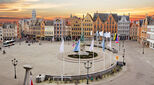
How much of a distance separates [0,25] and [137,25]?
81.0 m

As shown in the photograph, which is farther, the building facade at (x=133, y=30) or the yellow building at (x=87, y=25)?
the yellow building at (x=87, y=25)

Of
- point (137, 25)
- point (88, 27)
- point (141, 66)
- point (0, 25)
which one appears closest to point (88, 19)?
point (88, 27)

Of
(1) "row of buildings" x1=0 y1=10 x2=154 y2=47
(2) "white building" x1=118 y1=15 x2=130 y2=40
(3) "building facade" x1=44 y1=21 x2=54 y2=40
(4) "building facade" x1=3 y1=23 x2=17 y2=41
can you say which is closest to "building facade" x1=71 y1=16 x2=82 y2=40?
(1) "row of buildings" x1=0 y1=10 x2=154 y2=47

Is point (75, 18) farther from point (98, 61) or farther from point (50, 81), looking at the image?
point (50, 81)

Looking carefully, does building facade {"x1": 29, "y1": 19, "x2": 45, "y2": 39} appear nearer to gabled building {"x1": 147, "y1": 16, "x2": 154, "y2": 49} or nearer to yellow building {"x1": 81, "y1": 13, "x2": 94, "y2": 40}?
yellow building {"x1": 81, "y1": 13, "x2": 94, "y2": 40}

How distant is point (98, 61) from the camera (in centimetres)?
3731

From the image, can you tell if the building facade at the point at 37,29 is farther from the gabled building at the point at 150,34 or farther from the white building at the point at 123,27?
the gabled building at the point at 150,34

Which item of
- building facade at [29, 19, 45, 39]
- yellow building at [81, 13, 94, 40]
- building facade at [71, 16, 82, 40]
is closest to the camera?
yellow building at [81, 13, 94, 40]

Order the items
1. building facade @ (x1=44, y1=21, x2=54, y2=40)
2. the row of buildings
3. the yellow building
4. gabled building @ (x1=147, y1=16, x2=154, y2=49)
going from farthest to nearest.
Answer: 1. the yellow building
2. building facade @ (x1=44, y1=21, x2=54, y2=40)
3. the row of buildings
4. gabled building @ (x1=147, y1=16, x2=154, y2=49)

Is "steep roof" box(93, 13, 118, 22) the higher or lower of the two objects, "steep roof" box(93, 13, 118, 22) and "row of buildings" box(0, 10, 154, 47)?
the higher

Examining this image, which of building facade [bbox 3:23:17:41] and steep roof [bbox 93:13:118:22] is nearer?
building facade [bbox 3:23:17:41]

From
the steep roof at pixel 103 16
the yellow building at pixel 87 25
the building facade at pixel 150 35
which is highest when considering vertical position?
the steep roof at pixel 103 16

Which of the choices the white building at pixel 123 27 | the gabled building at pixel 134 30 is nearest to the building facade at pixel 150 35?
the gabled building at pixel 134 30

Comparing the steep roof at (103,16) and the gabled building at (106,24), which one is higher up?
the steep roof at (103,16)
